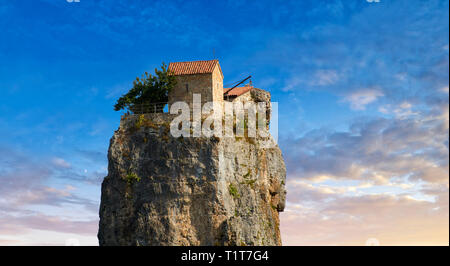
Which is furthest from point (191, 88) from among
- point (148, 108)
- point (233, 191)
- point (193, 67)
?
point (233, 191)

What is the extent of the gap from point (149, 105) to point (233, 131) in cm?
928

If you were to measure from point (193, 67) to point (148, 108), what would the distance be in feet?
20.8

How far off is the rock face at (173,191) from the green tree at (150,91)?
7.19 ft

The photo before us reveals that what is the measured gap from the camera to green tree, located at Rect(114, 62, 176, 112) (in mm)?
50469

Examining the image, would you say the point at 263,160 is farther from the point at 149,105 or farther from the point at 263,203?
the point at 149,105

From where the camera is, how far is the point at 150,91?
50969mm

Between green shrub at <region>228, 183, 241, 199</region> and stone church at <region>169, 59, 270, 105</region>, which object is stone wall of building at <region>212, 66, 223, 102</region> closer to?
stone church at <region>169, 59, 270, 105</region>

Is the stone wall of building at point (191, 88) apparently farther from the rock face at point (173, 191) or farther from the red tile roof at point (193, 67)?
the rock face at point (173, 191)

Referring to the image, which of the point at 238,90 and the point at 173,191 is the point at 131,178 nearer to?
the point at 173,191

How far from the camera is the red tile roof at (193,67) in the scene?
50.4 meters

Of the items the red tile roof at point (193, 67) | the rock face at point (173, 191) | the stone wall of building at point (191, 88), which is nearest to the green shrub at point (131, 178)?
the rock face at point (173, 191)

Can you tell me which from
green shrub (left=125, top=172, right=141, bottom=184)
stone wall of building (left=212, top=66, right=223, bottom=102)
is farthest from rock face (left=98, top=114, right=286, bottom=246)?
stone wall of building (left=212, top=66, right=223, bottom=102)

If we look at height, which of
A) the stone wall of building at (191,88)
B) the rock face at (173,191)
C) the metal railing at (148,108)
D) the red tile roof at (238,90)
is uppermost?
the red tile roof at (238,90)
